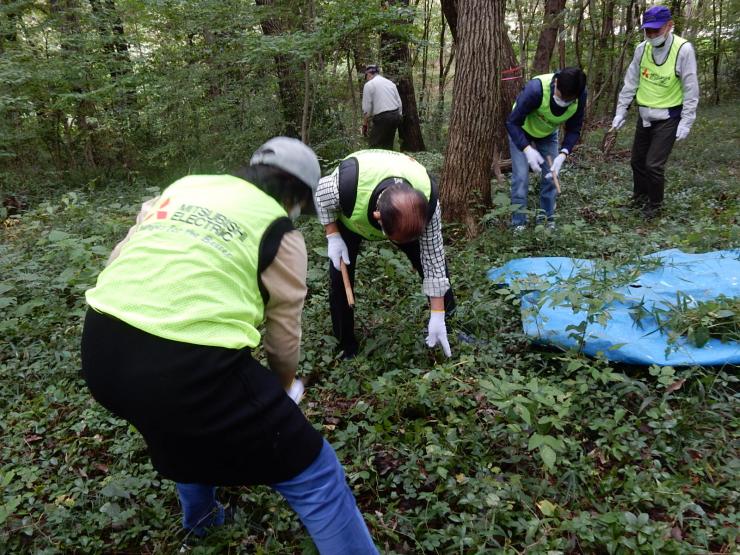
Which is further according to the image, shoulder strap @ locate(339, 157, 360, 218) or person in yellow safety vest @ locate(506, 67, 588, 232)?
person in yellow safety vest @ locate(506, 67, 588, 232)

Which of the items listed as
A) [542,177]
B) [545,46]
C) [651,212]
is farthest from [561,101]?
[545,46]

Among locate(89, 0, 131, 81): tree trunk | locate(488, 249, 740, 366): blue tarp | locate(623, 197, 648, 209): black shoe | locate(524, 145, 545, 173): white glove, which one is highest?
locate(89, 0, 131, 81): tree trunk

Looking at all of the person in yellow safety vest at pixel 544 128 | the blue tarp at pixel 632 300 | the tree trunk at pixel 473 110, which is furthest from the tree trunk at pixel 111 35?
the blue tarp at pixel 632 300

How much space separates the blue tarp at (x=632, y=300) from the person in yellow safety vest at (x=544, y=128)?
3.30 feet

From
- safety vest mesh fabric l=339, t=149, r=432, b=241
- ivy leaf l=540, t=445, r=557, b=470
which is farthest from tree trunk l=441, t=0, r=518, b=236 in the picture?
ivy leaf l=540, t=445, r=557, b=470

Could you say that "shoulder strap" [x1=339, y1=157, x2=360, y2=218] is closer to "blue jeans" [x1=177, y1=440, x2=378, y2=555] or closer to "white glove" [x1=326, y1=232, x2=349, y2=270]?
"white glove" [x1=326, y1=232, x2=349, y2=270]

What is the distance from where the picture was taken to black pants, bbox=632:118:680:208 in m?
4.62

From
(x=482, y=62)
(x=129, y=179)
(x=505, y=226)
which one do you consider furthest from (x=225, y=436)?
(x=129, y=179)

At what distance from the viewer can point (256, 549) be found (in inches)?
74.9

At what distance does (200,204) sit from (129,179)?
720cm

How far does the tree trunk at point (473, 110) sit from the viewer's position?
415 cm

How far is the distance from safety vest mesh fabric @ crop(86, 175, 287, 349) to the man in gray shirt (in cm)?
616

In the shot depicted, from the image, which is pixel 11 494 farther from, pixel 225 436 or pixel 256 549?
pixel 225 436

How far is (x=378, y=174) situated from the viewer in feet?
7.90
